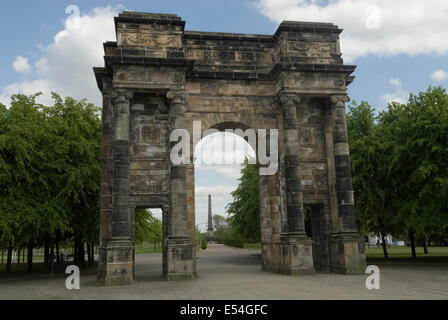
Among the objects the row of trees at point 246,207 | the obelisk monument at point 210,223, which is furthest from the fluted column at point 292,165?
the obelisk monument at point 210,223

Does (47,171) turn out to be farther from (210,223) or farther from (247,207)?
(210,223)

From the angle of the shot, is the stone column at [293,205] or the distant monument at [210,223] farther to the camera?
the distant monument at [210,223]

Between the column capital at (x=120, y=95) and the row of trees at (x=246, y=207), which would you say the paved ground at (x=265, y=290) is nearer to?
the column capital at (x=120, y=95)

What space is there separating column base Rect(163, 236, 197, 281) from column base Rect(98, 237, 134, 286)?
1.40m

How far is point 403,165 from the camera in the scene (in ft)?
64.7

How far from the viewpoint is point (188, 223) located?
A: 16.1m

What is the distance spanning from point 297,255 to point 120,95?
31.7 ft

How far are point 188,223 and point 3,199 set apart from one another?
751 centimetres

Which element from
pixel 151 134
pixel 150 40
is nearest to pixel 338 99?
pixel 151 134

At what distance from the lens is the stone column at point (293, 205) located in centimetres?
1534

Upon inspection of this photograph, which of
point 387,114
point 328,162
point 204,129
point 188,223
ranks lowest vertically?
point 188,223

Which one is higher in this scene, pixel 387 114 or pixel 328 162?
pixel 387 114
